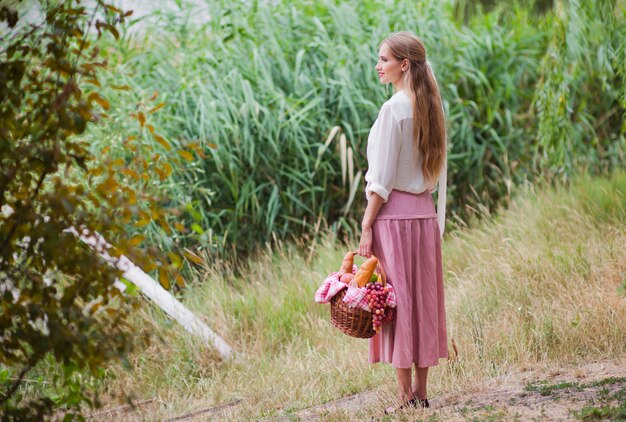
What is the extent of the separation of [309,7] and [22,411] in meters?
6.29

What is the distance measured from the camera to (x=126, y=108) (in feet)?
22.0

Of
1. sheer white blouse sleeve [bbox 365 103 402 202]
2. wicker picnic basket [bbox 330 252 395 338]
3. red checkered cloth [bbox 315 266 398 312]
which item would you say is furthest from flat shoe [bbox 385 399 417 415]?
sheer white blouse sleeve [bbox 365 103 402 202]

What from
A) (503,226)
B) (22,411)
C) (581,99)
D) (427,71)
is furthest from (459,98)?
(22,411)

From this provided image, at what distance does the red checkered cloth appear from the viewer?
12.4 feet

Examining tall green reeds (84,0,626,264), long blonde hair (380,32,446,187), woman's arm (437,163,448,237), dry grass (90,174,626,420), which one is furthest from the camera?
tall green reeds (84,0,626,264)

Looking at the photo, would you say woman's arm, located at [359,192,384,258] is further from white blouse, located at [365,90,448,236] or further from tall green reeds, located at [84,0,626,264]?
tall green reeds, located at [84,0,626,264]

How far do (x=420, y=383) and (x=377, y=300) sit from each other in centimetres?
51

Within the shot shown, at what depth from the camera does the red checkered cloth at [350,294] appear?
3.79m

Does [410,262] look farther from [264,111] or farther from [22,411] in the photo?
[264,111]

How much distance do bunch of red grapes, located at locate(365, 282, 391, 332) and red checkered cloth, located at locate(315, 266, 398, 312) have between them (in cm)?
2

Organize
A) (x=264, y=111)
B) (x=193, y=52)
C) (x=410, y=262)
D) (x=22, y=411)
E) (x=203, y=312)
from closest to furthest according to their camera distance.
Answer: (x=22, y=411) < (x=410, y=262) < (x=203, y=312) < (x=264, y=111) < (x=193, y=52)

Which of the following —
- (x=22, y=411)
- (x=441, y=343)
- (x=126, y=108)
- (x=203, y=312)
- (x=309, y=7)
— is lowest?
(x=203, y=312)

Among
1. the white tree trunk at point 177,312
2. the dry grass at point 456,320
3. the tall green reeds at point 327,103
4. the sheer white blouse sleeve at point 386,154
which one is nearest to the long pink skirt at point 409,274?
the sheer white blouse sleeve at point 386,154

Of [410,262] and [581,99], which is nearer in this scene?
[410,262]
